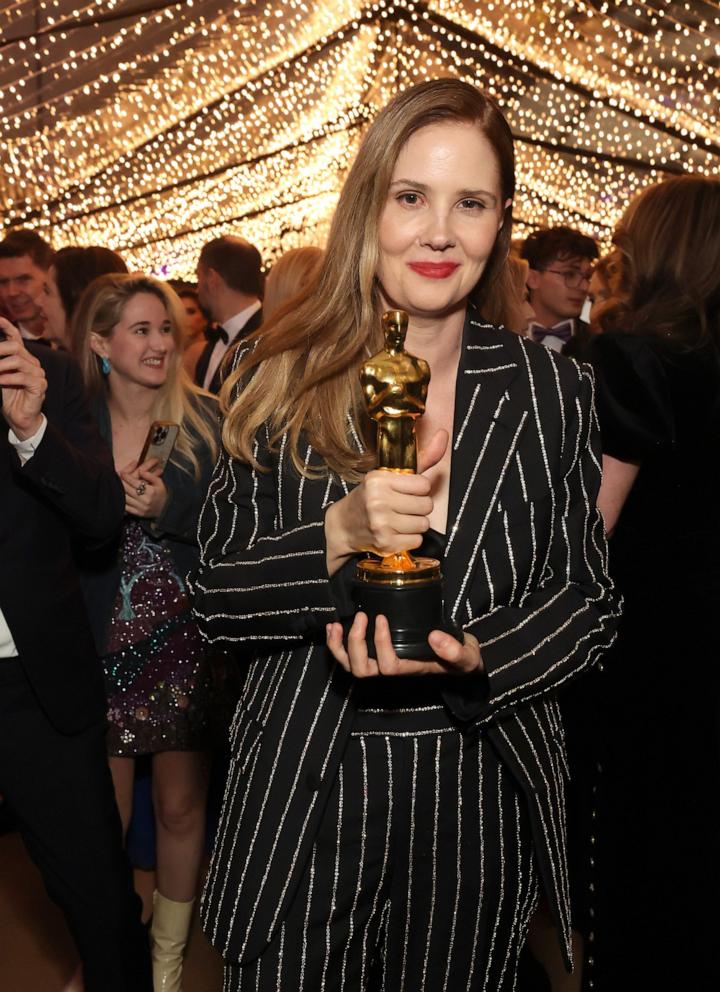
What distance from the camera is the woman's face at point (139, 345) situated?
138 inches

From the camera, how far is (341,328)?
1802 mm

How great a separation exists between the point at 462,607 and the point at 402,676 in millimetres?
138

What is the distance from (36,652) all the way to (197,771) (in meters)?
1.08

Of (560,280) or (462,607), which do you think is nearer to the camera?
(462,607)

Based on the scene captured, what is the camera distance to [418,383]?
1.45m

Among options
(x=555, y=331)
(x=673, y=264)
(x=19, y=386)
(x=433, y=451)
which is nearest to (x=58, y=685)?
(x=19, y=386)

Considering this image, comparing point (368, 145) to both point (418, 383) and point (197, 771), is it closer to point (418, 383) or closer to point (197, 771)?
point (418, 383)

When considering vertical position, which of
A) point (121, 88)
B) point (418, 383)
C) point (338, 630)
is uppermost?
point (121, 88)

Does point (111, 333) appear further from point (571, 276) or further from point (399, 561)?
point (399, 561)

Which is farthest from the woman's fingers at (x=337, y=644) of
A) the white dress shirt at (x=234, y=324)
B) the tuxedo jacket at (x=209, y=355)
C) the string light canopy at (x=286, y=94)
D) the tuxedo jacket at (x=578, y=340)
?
the white dress shirt at (x=234, y=324)

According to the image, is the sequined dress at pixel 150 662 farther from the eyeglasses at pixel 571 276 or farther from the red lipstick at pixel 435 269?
the eyeglasses at pixel 571 276

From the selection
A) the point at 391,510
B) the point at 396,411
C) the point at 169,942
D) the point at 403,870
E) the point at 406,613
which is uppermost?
the point at 396,411

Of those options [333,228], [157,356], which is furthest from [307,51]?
[333,228]

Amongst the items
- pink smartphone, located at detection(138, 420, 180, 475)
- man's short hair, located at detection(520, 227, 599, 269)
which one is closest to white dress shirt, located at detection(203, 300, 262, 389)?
man's short hair, located at detection(520, 227, 599, 269)
